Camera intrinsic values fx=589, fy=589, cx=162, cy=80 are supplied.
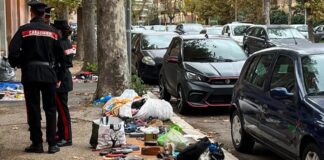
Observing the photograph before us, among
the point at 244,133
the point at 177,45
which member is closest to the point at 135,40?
the point at 177,45

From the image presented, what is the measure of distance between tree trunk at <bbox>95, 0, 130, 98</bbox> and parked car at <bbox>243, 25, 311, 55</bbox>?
1239 cm

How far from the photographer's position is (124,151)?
778 centimetres

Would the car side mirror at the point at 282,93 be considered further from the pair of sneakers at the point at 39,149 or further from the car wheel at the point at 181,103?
the car wheel at the point at 181,103

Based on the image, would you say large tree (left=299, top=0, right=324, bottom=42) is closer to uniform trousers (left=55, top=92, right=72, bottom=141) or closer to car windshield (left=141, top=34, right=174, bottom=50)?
car windshield (left=141, top=34, right=174, bottom=50)

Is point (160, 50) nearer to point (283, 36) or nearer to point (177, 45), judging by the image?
point (177, 45)

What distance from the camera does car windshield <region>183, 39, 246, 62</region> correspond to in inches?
504

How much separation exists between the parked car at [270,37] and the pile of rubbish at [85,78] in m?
8.16

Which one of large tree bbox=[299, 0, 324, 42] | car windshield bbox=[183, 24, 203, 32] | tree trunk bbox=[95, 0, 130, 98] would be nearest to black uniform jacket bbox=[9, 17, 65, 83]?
tree trunk bbox=[95, 0, 130, 98]

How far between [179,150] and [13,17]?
66.3 ft

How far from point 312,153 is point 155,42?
43.5ft

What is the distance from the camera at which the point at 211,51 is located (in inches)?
515

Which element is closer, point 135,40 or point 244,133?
point 244,133

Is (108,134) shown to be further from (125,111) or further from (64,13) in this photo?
(64,13)

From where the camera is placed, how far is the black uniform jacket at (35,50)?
286 inches
